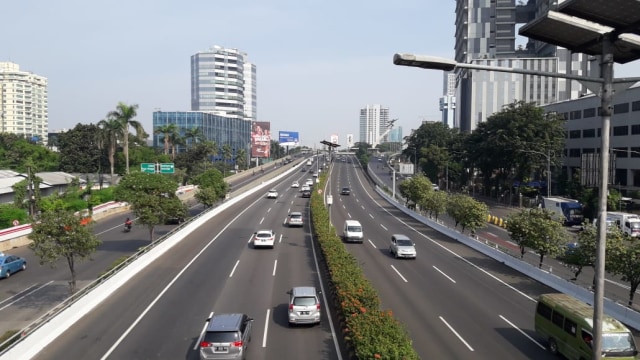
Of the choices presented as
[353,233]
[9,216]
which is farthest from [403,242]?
[9,216]

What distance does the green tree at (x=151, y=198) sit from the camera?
37.8m

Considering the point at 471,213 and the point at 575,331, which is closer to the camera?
the point at 575,331

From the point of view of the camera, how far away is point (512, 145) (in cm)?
7281

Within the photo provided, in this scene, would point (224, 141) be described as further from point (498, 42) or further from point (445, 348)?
point (445, 348)

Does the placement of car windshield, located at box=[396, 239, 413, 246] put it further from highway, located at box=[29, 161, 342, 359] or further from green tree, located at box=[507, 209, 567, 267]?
green tree, located at box=[507, 209, 567, 267]

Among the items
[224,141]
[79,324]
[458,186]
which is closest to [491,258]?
[79,324]

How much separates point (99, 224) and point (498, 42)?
134 metres

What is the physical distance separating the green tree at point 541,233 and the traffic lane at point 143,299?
20.1 m

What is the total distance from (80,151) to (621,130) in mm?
97588

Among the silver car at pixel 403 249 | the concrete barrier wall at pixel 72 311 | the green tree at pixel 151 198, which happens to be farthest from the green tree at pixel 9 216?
the silver car at pixel 403 249

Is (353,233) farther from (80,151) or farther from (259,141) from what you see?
(259,141)

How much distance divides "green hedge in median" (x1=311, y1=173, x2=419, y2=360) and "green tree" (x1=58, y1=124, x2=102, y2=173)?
83.9m

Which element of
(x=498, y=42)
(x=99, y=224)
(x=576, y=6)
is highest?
(x=498, y=42)

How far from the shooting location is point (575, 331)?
54.9 ft
